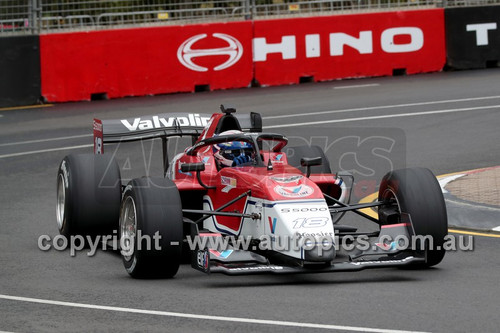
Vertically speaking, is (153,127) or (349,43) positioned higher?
(349,43)

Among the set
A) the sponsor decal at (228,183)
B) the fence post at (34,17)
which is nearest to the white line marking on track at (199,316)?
the sponsor decal at (228,183)

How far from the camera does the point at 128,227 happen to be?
10.3 m

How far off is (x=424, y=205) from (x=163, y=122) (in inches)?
156

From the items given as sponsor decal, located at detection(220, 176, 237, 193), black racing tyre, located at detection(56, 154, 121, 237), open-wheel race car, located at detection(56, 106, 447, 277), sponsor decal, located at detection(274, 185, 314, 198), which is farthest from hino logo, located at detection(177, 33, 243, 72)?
sponsor decal, located at detection(274, 185, 314, 198)

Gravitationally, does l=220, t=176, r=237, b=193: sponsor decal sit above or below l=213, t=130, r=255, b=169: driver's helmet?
below

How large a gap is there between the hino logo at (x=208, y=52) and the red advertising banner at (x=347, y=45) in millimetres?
457

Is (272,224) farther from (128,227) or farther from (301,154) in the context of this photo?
(301,154)

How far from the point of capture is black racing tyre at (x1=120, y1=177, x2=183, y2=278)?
945cm

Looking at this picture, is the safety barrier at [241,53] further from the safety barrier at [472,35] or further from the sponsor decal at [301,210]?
the sponsor decal at [301,210]

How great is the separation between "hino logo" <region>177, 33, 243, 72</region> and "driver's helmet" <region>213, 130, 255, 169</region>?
42.5 ft

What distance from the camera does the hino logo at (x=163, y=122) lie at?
41.2ft

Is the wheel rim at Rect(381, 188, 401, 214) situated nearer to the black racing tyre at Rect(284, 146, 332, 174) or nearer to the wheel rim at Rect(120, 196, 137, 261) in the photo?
the black racing tyre at Rect(284, 146, 332, 174)

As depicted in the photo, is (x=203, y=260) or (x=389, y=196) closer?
(x=203, y=260)

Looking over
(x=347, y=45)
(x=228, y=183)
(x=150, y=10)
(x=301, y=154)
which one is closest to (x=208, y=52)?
(x=150, y=10)
